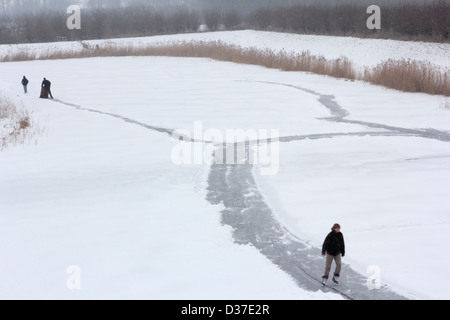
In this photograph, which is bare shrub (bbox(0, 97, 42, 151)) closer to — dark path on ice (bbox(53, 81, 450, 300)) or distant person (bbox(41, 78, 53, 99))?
distant person (bbox(41, 78, 53, 99))

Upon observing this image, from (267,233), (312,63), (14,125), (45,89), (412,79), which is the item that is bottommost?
(267,233)

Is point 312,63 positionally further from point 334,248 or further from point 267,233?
point 334,248

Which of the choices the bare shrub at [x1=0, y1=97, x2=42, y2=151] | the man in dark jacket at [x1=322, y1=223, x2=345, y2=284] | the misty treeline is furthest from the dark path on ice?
the misty treeline

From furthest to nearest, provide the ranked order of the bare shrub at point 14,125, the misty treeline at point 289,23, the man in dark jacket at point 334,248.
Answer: the misty treeline at point 289,23, the bare shrub at point 14,125, the man in dark jacket at point 334,248

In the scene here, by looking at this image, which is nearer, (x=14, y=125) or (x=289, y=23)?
(x=14, y=125)

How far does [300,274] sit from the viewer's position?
6.39m

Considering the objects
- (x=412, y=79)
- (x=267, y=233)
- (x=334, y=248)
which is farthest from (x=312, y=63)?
(x=334, y=248)

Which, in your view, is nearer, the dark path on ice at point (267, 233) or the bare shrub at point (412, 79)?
the dark path on ice at point (267, 233)

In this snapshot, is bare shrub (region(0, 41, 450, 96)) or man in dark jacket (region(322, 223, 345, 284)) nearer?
man in dark jacket (region(322, 223, 345, 284))

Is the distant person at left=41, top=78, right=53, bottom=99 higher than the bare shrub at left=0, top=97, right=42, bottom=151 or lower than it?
higher

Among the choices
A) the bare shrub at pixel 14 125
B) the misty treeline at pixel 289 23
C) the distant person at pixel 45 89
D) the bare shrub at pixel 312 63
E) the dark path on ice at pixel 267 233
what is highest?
the misty treeline at pixel 289 23

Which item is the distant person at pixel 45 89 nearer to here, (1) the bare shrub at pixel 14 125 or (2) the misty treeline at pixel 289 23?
(1) the bare shrub at pixel 14 125

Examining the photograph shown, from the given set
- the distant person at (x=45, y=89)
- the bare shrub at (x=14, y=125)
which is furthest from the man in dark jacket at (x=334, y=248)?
the distant person at (x=45, y=89)

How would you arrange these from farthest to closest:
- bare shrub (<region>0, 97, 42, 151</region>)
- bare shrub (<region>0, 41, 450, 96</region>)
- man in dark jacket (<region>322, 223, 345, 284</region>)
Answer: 1. bare shrub (<region>0, 41, 450, 96</region>)
2. bare shrub (<region>0, 97, 42, 151</region>)
3. man in dark jacket (<region>322, 223, 345, 284</region>)
